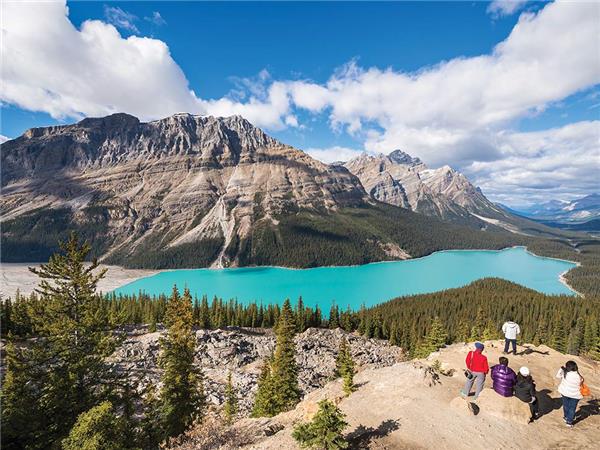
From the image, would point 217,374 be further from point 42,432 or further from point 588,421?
point 588,421

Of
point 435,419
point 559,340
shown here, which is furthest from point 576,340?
point 435,419

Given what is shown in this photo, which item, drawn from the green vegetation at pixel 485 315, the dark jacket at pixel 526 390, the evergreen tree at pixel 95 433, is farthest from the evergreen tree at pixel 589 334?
the evergreen tree at pixel 95 433

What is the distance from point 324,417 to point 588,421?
49.5 feet

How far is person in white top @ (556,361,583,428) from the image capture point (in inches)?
639

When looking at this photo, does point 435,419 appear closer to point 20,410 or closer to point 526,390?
point 526,390

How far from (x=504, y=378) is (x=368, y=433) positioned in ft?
26.0

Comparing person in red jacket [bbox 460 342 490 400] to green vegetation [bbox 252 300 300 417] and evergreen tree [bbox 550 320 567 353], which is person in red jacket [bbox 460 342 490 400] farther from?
evergreen tree [bbox 550 320 567 353]

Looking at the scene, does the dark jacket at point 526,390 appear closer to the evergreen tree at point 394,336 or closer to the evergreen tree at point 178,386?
the evergreen tree at point 178,386

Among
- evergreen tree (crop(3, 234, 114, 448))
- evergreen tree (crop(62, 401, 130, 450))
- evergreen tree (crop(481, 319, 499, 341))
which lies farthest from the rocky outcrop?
evergreen tree (crop(481, 319, 499, 341))

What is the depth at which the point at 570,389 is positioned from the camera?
1634cm

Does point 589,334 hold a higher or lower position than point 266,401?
lower

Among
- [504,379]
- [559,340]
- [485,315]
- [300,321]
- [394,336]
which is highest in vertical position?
[504,379]

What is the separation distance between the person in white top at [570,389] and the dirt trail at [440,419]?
0.73m

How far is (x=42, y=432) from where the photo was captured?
58.7ft
